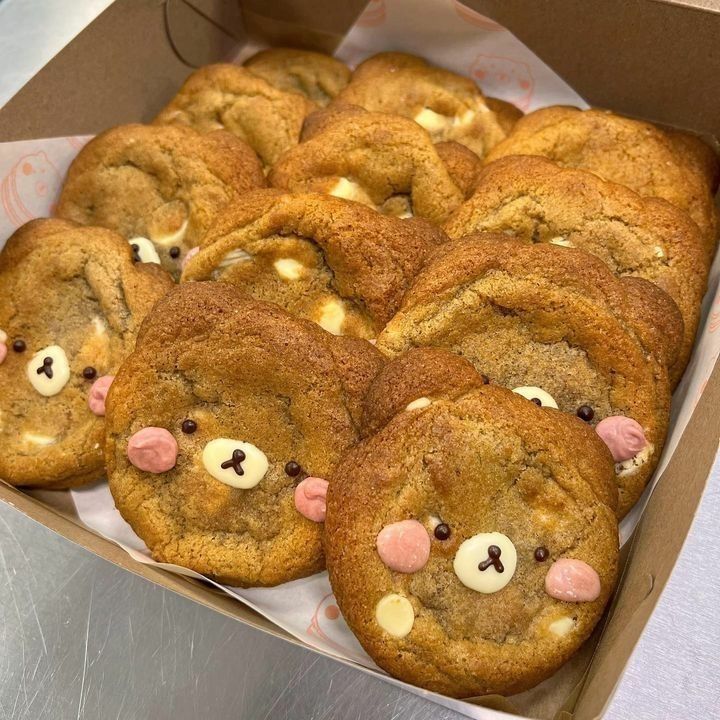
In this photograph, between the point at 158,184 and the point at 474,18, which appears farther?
the point at 474,18

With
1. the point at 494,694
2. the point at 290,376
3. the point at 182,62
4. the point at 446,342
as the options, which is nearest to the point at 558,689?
the point at 494,694

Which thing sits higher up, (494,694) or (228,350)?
(228,350)

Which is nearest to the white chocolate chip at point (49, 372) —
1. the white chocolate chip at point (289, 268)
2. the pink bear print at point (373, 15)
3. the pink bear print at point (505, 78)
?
the white chocolate chip at point (289, 268)

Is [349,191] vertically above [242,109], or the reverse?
[242,109]

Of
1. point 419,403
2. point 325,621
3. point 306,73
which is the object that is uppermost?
point 306,73

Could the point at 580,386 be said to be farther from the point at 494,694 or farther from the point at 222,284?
the point at 222,284

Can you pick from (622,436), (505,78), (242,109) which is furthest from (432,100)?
(622,436)

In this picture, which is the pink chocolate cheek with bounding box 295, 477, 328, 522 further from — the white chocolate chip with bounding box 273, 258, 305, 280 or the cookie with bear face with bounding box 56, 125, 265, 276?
the cookie with bear face with bounding box 56, 125, 265, 276

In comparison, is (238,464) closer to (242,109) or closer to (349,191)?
(349,191)
